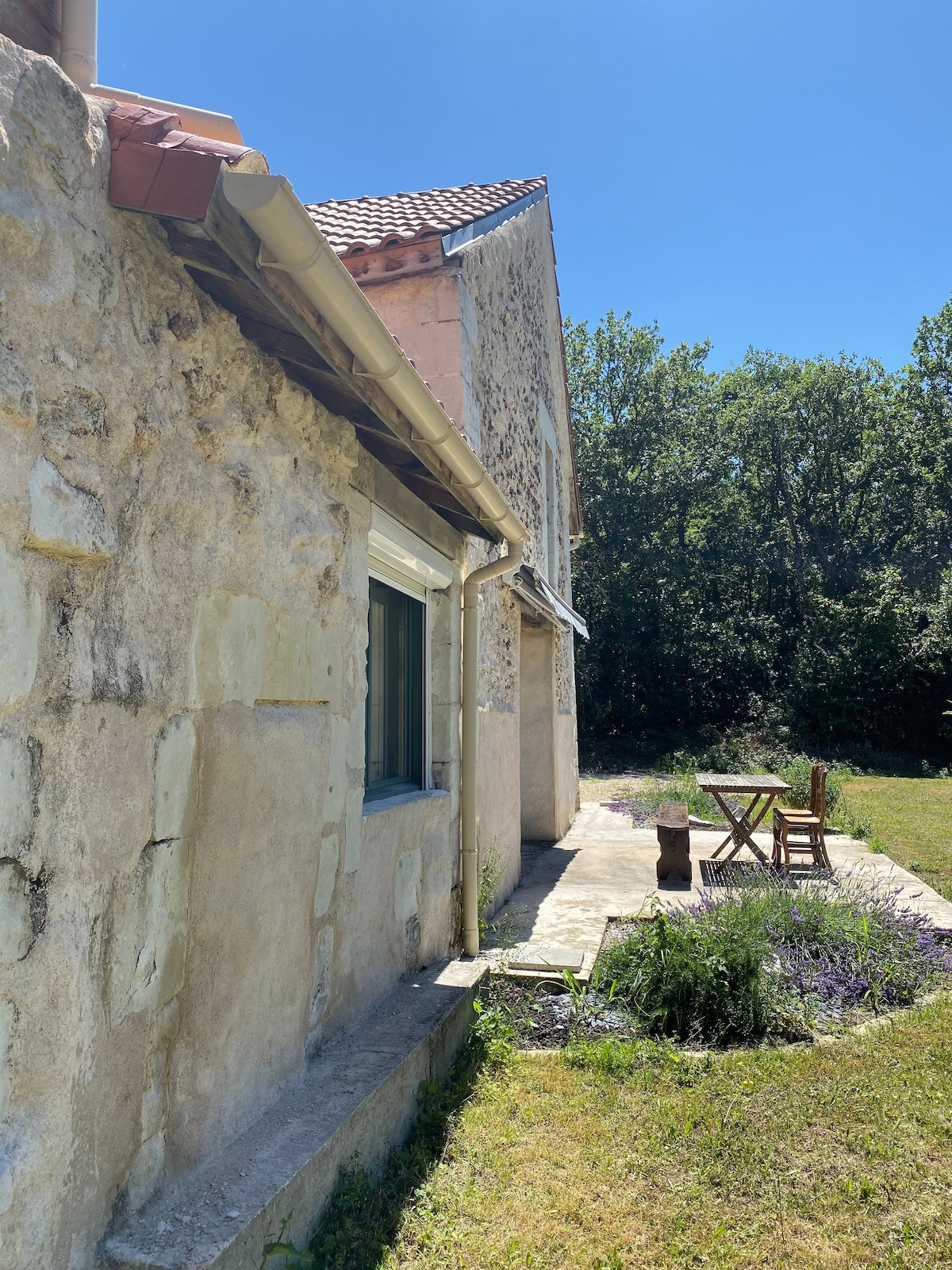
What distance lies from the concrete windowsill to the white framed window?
0.04 m

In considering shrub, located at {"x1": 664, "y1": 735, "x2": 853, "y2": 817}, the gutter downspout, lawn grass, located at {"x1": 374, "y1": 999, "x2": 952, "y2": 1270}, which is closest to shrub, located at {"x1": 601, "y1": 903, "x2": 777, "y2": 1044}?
lawn grass, located at {"x1": 374, "y1": 999, "x2": 952, "y2": 1270}

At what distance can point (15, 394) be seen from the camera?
1485 mm

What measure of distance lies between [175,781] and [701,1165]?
2285 millimetres

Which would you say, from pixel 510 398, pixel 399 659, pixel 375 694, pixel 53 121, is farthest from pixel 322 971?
pixel 510 398

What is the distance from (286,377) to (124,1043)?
6.12ft

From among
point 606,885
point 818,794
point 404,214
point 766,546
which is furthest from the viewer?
point 766,546

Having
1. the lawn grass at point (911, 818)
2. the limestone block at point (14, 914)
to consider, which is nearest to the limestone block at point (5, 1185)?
the limestone block at point (14, 914)

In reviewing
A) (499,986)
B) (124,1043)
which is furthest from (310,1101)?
(499,986)

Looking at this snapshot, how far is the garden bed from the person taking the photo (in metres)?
4.00

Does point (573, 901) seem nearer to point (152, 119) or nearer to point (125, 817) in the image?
point (125, 817)

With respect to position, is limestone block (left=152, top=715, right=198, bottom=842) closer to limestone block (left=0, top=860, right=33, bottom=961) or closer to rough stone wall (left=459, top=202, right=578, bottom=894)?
limestone block (left=0, top=860, right=33, bottom=961)

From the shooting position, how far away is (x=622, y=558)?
23.6 meters

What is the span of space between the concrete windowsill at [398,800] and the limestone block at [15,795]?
188cm

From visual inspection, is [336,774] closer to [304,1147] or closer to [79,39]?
[304,1147]
